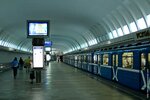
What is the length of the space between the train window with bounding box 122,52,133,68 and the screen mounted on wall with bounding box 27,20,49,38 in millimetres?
6193

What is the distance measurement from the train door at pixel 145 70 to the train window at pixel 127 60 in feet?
6.81

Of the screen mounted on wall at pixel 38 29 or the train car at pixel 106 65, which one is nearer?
the screen mounted on wall at pixel 38 29

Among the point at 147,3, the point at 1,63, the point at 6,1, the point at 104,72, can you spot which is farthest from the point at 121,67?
the point at 1,63

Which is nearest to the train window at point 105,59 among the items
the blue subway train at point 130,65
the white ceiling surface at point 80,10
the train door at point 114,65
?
the blue subway train at point 130,65

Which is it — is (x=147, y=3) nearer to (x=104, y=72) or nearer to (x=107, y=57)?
(x=107, y=57)

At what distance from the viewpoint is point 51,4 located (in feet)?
91.1

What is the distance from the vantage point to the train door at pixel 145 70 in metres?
16.6

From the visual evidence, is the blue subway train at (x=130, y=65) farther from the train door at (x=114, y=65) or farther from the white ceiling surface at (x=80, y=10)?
the white ceiling surface at (x=80, y=10)

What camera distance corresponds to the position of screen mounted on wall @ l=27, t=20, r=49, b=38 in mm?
24297

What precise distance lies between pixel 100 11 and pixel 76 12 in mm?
3130

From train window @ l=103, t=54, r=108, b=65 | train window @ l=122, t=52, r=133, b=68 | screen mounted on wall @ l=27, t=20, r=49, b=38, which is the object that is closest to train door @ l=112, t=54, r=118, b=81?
train window @ l=122, t=52, r=133, b=68

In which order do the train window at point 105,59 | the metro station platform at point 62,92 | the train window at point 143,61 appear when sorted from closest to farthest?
the metro station platform at point 62,92
the train window at point 143,61
the train window at point 105,59

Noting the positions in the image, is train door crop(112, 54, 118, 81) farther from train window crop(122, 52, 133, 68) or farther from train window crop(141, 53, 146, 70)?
train window crop(141, 53, 146, 70)

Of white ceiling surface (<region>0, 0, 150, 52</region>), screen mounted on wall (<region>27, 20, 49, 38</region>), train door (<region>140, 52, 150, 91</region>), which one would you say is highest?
white ceiling surface (<region>0, 0, 150, 52</region>)
